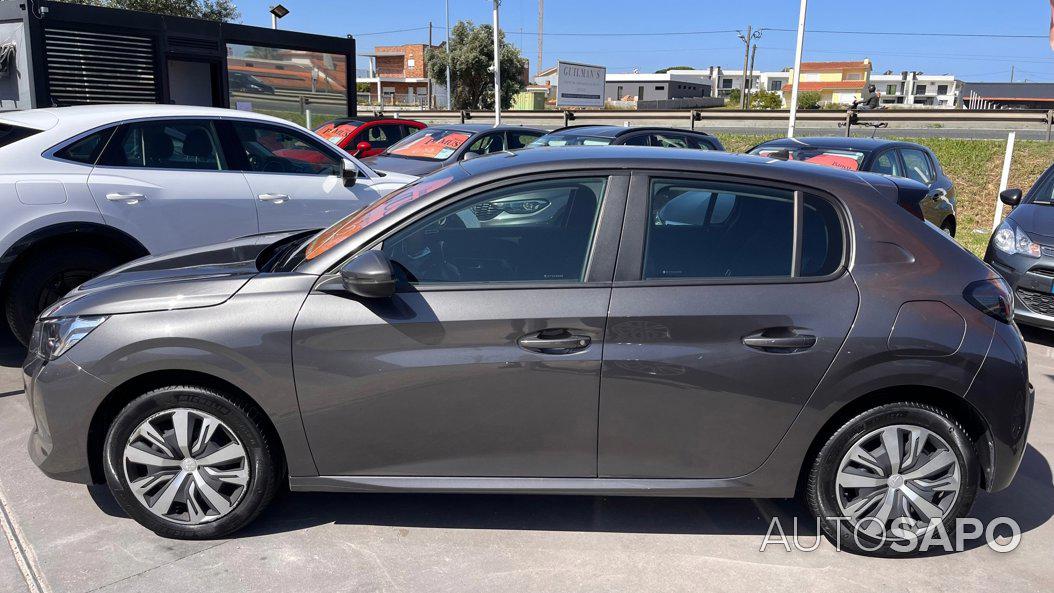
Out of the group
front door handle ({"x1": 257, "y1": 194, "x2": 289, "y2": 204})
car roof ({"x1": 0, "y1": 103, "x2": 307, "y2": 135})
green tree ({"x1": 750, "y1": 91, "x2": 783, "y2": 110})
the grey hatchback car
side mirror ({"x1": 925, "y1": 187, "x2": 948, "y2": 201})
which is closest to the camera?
the grey hatchback car

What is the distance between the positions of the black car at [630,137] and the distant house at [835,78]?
234ft

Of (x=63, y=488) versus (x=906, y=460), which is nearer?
(x=906, y=460)

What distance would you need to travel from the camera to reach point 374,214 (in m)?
3.50

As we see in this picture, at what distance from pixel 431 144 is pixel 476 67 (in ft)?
159

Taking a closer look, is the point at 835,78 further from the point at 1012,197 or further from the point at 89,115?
the point at 89,115

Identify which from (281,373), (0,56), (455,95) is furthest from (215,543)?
(455,95)

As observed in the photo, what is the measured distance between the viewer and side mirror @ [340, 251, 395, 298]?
302 cm

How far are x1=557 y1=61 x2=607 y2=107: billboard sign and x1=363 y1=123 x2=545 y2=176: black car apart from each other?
944 inches

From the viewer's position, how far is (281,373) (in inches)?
124

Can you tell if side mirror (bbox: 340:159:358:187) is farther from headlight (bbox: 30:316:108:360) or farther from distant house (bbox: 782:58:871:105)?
distant house (bbox: 782:58:871:105)

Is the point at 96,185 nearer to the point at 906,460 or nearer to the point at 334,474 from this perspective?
the point at 334,474

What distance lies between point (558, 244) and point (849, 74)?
9195 centimetres

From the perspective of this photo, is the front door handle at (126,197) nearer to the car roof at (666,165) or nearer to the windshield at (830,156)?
the car roof at (666,165)

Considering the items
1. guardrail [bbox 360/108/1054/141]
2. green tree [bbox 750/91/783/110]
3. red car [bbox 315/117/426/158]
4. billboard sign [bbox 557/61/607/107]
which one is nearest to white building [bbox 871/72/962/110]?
green tree [bbox 750/91/783/110]
